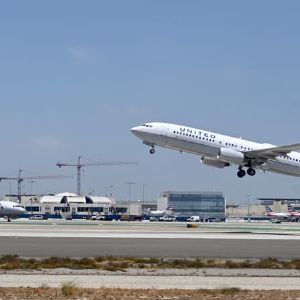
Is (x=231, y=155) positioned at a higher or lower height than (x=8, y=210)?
higher

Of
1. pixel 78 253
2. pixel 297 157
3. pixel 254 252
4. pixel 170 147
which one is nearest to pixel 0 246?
pixel 78 253

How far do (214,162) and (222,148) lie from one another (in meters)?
4.00

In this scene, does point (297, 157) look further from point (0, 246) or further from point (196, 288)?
point (196, 288)

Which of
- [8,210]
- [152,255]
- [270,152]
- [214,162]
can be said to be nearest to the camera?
[152,255]

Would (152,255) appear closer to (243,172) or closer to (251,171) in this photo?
(251,171)

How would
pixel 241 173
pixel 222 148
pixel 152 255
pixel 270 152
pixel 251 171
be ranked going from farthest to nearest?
1. pixel 241 173
2. pixel 251 171
3. pixel 270 152
4. pixel 222 148
5. pixel 152 255

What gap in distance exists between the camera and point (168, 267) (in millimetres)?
34188

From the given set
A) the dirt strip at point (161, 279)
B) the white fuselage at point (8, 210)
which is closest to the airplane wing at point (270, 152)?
the white fuselage at point (8, 210)

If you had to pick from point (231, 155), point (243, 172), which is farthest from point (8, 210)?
point (231, 155)

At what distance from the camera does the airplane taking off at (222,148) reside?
9075cm

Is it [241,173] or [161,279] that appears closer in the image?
[161,279]

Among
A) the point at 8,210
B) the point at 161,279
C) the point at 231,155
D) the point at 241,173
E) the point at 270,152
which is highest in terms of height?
the point at 270,152

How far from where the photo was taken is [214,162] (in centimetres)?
9669

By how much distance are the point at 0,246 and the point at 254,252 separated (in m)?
15.7
